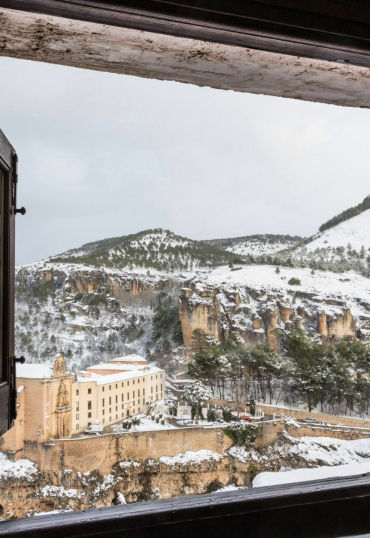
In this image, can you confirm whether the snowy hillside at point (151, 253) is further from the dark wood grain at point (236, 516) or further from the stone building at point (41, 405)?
the dark wood grain at point (236, 516)

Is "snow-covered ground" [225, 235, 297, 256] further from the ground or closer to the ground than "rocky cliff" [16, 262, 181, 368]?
further from the ground

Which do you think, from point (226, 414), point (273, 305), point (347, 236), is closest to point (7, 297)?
point (226, 414)

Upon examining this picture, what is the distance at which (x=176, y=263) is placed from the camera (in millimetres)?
1752

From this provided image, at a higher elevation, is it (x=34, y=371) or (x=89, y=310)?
(x=89, y=310)

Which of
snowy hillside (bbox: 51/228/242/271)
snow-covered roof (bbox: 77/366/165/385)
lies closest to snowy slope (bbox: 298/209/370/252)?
snowy hillside (bbox: 51/228/242/271)

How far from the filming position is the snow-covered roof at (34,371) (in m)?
1.36

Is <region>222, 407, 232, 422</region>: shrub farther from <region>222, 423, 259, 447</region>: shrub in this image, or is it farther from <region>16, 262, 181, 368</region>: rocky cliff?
<region>16, 262, 181, 368</region>: rocky cliff

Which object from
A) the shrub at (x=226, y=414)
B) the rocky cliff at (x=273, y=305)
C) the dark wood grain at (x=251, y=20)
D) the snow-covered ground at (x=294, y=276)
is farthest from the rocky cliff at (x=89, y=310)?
the dark wood grain at (x=251, y=20)

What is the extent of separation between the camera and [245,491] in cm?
94

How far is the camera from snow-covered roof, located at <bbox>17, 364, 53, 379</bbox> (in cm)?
136

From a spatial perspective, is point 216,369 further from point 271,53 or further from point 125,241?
point 271,53

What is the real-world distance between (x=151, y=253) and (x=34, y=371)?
0.60 meters

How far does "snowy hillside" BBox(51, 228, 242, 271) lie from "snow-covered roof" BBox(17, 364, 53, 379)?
37cm

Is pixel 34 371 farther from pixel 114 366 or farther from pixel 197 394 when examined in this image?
pixel 197 394
